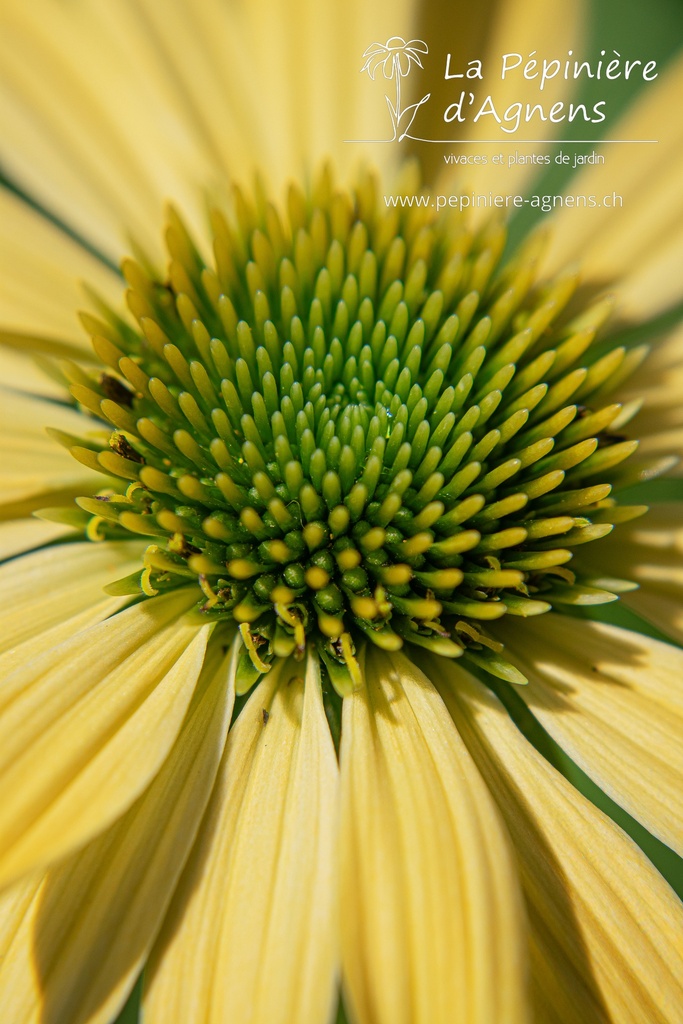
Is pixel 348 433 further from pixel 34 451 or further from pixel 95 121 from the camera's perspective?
pixel 95 121

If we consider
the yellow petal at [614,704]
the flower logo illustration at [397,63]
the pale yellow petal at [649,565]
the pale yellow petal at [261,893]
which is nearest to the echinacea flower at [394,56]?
the flower logo illustration at [397,63]

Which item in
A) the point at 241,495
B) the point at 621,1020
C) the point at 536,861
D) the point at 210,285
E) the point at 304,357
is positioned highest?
the point at 210,285

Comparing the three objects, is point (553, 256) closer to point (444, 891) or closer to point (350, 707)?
point (350, 707)

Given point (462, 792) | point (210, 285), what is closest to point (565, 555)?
point (462, 792)

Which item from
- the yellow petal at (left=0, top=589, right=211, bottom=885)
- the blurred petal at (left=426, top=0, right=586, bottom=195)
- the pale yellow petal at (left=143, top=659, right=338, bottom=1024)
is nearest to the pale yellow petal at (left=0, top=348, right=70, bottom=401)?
the yellow petal at (left=0, top=589, right=211, bottom=885)

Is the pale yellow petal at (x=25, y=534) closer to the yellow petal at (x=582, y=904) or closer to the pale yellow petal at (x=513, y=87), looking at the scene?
the yellow petal at (x=582, y=904)
